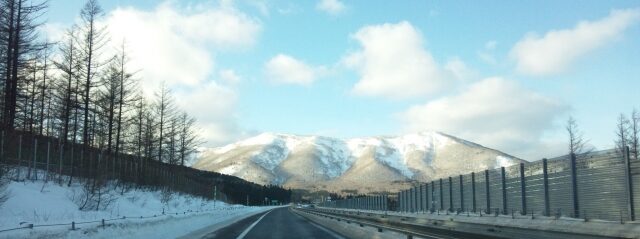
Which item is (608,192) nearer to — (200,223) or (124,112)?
(200,223)

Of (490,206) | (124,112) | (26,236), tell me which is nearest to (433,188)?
(490,206)

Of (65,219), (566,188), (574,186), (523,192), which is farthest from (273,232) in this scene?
(574,186)

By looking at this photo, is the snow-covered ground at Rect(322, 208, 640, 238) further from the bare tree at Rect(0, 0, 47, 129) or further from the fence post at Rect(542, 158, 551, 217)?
the bare tree at Rect(0, 0, 47, 129)

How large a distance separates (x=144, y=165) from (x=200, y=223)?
19684 millimetres

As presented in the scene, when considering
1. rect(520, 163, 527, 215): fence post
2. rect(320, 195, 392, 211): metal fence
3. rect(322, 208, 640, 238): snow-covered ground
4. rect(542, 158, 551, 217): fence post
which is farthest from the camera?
rect(320, 195, 392, 211): metal fence

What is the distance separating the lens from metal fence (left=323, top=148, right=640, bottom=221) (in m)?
20.5

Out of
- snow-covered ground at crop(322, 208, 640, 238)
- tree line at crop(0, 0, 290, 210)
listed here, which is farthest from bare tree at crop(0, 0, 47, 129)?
snow-covered ground at crop(322, 208, 640, 238)

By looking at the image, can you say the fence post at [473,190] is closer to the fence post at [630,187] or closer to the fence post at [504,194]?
the fence post at [504,194]

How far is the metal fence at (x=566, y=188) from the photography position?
20.5 meters

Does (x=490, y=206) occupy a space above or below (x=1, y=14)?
below

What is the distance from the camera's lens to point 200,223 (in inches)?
1560

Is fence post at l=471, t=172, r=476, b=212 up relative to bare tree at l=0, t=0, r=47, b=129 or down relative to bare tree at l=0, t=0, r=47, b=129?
down

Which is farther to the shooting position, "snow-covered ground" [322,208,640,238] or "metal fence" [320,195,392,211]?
"metal fence" [320,195,392,211]

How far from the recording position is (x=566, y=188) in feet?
80.4
